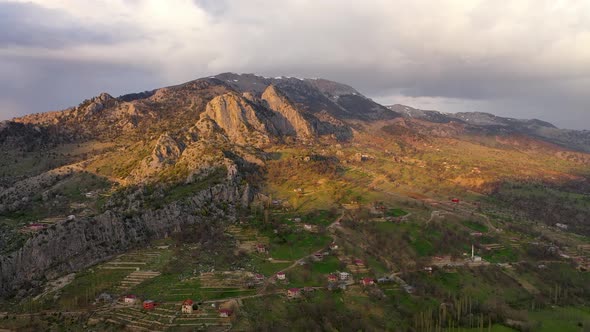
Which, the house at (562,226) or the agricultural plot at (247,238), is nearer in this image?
the agricultural plot at (247,238)

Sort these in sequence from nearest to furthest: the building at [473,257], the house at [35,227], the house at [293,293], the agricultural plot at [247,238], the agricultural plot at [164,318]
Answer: the agricultural plot at [164,318]
the house at [293,293]
the house at [35,227]
the agricultural plot at [247,238]
the building at [473,257]

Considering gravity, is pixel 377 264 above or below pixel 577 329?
above

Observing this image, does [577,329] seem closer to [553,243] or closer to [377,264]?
[377,264]

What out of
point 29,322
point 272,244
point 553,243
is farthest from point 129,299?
point 553,243

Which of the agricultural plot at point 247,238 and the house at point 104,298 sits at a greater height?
the agricultural plot at point 247,238

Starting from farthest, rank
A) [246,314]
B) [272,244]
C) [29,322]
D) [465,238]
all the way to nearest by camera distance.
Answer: [465,238] → [272,244] → [246,314] → [29,322]

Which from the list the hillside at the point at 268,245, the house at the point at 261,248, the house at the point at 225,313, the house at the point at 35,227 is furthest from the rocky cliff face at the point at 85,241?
the house at the point at 225,313

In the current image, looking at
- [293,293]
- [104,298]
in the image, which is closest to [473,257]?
[293,293]

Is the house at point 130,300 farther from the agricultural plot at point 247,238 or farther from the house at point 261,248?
the house at point 261,248
